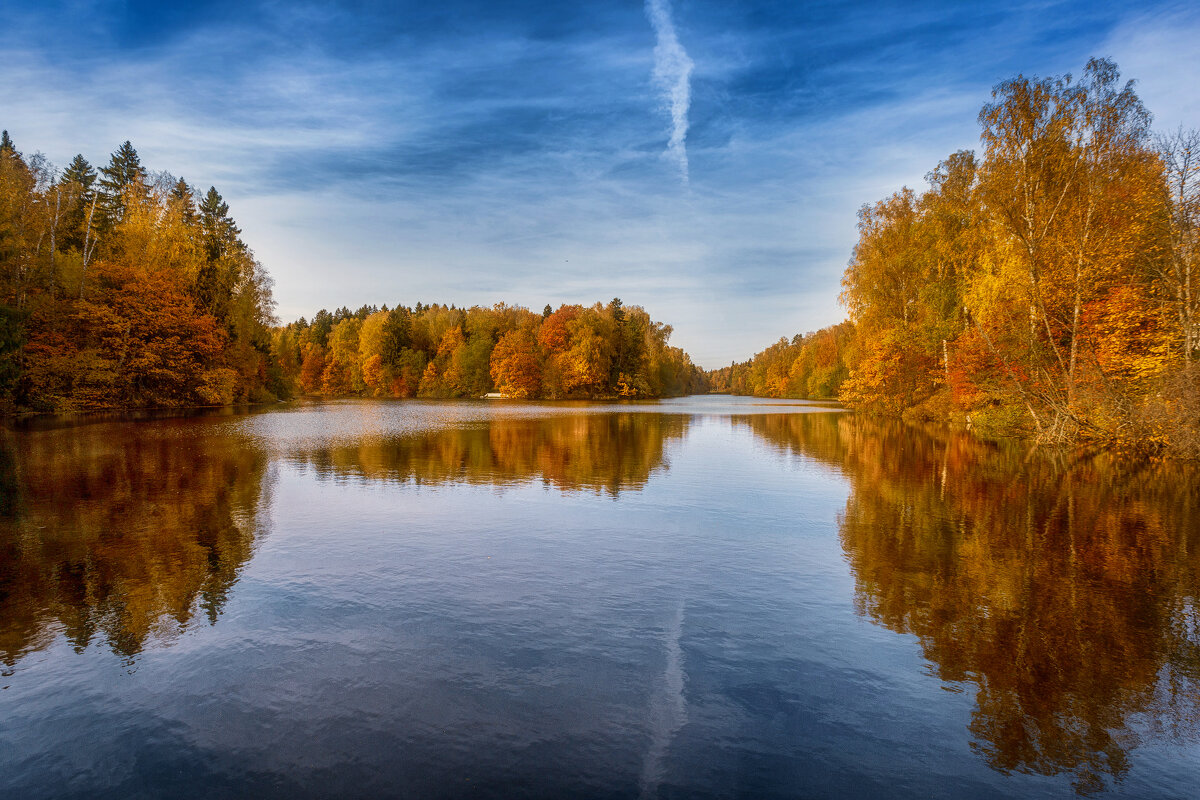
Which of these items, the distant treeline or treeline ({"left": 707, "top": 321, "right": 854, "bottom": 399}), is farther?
treeline ({"left": 707, "top": 321, "right": 854, "bottom": 399})

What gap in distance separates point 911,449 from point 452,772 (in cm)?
2479

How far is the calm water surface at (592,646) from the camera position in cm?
440

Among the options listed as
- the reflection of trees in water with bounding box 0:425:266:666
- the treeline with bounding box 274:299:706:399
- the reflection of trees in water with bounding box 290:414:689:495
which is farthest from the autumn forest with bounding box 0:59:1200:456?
the treeline with bounding box 274:299:706:399

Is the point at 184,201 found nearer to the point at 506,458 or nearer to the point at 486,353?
the point at 506,458

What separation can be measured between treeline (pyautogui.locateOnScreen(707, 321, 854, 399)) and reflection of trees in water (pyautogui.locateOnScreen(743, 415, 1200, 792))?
38.6 metres

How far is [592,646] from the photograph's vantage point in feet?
20.7

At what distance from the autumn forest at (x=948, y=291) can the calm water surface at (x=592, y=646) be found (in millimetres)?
10057

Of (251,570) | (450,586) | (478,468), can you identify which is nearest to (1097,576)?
(450,586)

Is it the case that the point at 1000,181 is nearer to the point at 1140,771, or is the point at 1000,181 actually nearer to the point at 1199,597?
the point at 1199,597

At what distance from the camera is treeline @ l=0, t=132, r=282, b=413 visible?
114 feet

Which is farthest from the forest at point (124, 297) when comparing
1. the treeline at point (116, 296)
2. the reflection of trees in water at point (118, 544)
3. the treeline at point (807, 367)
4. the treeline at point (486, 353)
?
the treeline at point (807, 367)

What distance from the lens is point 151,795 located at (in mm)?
4039

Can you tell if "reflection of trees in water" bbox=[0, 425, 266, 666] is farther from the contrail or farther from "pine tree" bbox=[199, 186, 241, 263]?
"pine tree" bbox=[199, 186, 241, 263]

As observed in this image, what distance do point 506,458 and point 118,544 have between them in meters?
12.7
